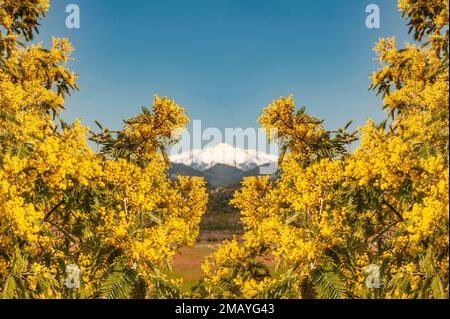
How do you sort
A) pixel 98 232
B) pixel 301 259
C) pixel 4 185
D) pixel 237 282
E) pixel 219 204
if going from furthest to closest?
pixel 219 204, pixel 237 282, pixel 98 232, pixel 301 259, pixel 4 185

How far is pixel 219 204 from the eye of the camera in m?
80.0

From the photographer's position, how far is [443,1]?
32.8 ft

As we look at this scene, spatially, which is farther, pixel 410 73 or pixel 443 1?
pixel 410 73

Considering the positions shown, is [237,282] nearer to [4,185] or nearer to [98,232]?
[98,232]
